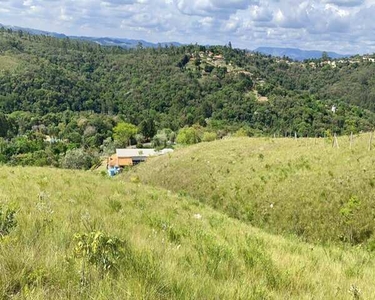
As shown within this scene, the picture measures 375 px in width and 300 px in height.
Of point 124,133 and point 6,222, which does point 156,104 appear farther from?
point 6,222

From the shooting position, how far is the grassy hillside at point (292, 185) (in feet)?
43.9

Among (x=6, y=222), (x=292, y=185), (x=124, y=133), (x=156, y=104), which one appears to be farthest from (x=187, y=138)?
(x=156, y=104)

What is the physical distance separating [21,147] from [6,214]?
8211 cm

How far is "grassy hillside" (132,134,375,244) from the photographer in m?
13.4

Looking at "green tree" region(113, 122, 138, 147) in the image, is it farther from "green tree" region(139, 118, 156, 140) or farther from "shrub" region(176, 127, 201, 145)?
"shrub" region(176, 127, 201, 145)

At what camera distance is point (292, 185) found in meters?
16.2

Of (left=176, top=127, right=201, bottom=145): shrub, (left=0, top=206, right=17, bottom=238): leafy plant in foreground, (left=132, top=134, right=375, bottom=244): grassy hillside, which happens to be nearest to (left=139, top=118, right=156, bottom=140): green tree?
(left=176, top=127, right=201, bottom=145): shrub

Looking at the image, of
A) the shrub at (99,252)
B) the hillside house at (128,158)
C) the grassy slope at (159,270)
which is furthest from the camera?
the hillside house at (128,158)

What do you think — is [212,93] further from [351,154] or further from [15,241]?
[15,241]

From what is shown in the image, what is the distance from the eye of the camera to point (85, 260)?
3188 millimetres

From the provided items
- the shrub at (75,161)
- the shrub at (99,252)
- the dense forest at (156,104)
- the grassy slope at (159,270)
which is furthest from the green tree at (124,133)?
the shrub at (99,252)

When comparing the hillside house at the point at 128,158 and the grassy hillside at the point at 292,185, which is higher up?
the grassy hillside at the point at 292,185

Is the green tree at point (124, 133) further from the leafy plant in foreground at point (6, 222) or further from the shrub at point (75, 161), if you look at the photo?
the leafy plant in foreground at point (6, 222)

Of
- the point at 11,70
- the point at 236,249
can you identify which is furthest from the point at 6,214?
the point at 11,70
